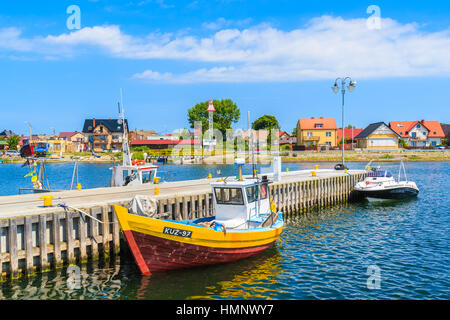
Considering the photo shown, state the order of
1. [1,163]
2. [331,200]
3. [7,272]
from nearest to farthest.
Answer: [7,272] < [331,200] < [1,163]

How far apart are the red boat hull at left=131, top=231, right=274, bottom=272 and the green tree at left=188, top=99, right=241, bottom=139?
119 meters

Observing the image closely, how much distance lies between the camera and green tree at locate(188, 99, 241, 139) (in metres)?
135

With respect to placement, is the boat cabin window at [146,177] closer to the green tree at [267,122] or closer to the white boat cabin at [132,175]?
the white boat cabin at [132,175]

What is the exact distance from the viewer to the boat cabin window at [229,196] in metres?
17.3

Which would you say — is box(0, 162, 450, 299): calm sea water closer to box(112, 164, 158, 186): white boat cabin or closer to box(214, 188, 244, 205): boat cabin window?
box(214, 188, 244, 205): boat cabin window

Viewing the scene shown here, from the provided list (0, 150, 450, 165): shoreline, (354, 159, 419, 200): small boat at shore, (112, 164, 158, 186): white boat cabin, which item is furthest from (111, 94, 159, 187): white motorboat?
(0, 150, 450, 165): shoreline

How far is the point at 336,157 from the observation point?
93688 mm

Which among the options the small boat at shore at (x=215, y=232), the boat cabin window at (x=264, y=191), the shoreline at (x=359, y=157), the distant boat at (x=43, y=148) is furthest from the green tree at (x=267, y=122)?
the boat cabin window at (x=264, y=191)

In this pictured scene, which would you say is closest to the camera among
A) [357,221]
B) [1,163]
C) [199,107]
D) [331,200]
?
[357,221]

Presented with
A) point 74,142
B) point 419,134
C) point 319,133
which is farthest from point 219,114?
point 419,134

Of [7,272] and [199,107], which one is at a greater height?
[199,107]

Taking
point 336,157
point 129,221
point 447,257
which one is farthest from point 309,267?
point 336,157

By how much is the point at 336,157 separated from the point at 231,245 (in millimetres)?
82738
